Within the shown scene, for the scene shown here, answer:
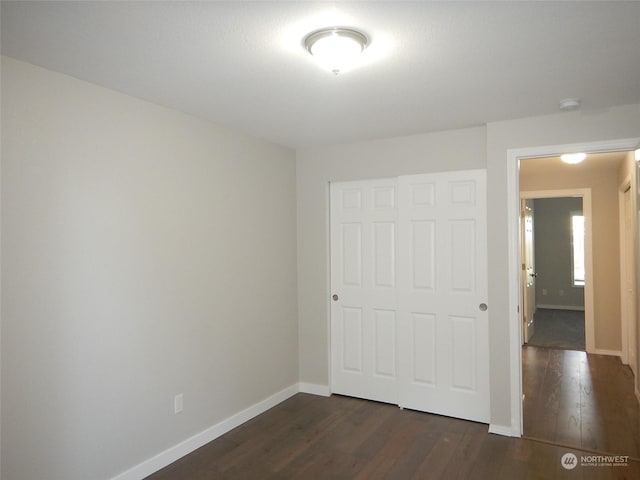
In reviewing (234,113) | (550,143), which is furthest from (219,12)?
(550,143)

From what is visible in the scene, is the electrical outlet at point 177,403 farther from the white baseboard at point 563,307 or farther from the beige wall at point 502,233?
the white baseboard at point 563,307

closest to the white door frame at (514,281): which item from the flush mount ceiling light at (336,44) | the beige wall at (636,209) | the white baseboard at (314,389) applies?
the beige wall at (636,209)

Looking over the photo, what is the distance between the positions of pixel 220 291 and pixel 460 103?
2.29 metres

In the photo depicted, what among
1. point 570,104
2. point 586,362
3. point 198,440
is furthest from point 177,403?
point 586,362

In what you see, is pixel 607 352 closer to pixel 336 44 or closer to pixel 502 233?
pixel 502 233

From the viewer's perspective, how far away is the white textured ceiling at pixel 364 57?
1756mm

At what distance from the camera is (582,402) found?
13.2ft

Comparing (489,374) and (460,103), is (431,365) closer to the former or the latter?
(489,374)

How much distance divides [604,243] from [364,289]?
380cm

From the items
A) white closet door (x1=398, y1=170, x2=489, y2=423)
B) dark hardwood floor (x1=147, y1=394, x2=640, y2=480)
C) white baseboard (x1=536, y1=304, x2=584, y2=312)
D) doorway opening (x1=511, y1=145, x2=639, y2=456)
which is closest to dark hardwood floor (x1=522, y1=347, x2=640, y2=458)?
doorway opening (x1=511, y1=145, x2=639, y2=456)

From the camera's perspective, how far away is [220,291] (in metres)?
3.47

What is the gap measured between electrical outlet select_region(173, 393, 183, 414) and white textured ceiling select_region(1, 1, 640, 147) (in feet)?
6.76

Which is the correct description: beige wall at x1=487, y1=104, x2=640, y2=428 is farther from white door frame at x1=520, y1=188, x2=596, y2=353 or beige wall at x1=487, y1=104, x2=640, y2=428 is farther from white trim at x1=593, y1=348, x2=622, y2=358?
white trim at x1=593, y1=348, x2=622, y2=358

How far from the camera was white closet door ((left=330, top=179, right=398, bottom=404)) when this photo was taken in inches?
161
